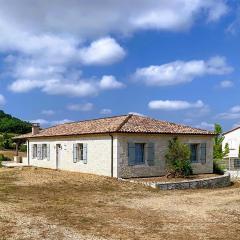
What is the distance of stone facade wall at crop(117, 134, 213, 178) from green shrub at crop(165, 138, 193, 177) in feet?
1.54

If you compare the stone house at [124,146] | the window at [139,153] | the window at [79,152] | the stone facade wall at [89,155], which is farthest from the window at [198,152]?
the window at [79,152]

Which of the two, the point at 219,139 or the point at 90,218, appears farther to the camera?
the point at 219,139

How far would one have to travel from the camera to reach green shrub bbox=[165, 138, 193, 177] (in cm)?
2548

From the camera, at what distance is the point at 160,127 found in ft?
88.8

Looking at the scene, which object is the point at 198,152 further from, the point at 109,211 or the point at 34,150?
the point at 109,211

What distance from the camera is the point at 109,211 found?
47.8 ft

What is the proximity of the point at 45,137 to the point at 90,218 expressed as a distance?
19968 millimetres

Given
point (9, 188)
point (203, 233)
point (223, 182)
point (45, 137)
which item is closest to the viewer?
point (203, 233)

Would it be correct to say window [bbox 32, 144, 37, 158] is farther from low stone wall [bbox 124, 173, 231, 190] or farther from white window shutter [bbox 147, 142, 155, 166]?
low stone wall [bbox 124, 173, 231, 190]

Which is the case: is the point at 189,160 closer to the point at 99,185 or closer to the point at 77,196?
the point at 99,185

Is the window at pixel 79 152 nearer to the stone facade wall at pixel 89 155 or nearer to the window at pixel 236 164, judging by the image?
the stone facade wall at pixel 89 155

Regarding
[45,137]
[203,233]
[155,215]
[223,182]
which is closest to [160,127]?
[223,182]

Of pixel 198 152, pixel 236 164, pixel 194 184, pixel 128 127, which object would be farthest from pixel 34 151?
pixel 194 184

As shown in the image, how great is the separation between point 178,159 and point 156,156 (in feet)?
4.24
